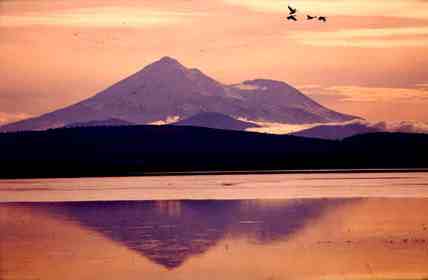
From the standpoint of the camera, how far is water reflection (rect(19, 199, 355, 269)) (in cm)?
2253

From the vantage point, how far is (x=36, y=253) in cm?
2184

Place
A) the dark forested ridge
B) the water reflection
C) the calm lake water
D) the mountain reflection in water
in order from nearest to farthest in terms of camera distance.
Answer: the mountain reflection in water < the calm lake water < the water reflection < the dark forested ridge

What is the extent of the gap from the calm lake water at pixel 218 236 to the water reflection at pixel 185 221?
0.09 ft

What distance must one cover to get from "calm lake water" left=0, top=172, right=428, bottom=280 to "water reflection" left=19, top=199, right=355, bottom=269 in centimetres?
3

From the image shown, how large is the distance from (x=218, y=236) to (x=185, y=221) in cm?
343

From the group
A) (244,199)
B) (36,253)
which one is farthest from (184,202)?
(36,253)

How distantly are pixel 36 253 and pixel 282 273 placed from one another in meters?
5.70

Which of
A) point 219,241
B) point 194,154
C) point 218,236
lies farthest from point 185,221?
point 194,154

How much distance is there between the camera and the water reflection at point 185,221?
22.5 m

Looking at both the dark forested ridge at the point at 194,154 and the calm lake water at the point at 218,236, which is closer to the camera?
the calm lake water at the point at 218,236

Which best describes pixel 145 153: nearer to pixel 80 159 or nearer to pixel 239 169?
pixel 80 159

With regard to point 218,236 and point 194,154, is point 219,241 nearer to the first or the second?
point 218,236

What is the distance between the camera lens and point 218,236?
79.4ft

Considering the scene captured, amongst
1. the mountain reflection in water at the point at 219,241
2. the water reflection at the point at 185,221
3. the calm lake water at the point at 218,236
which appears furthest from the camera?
the water reflection at the point at 185,221
